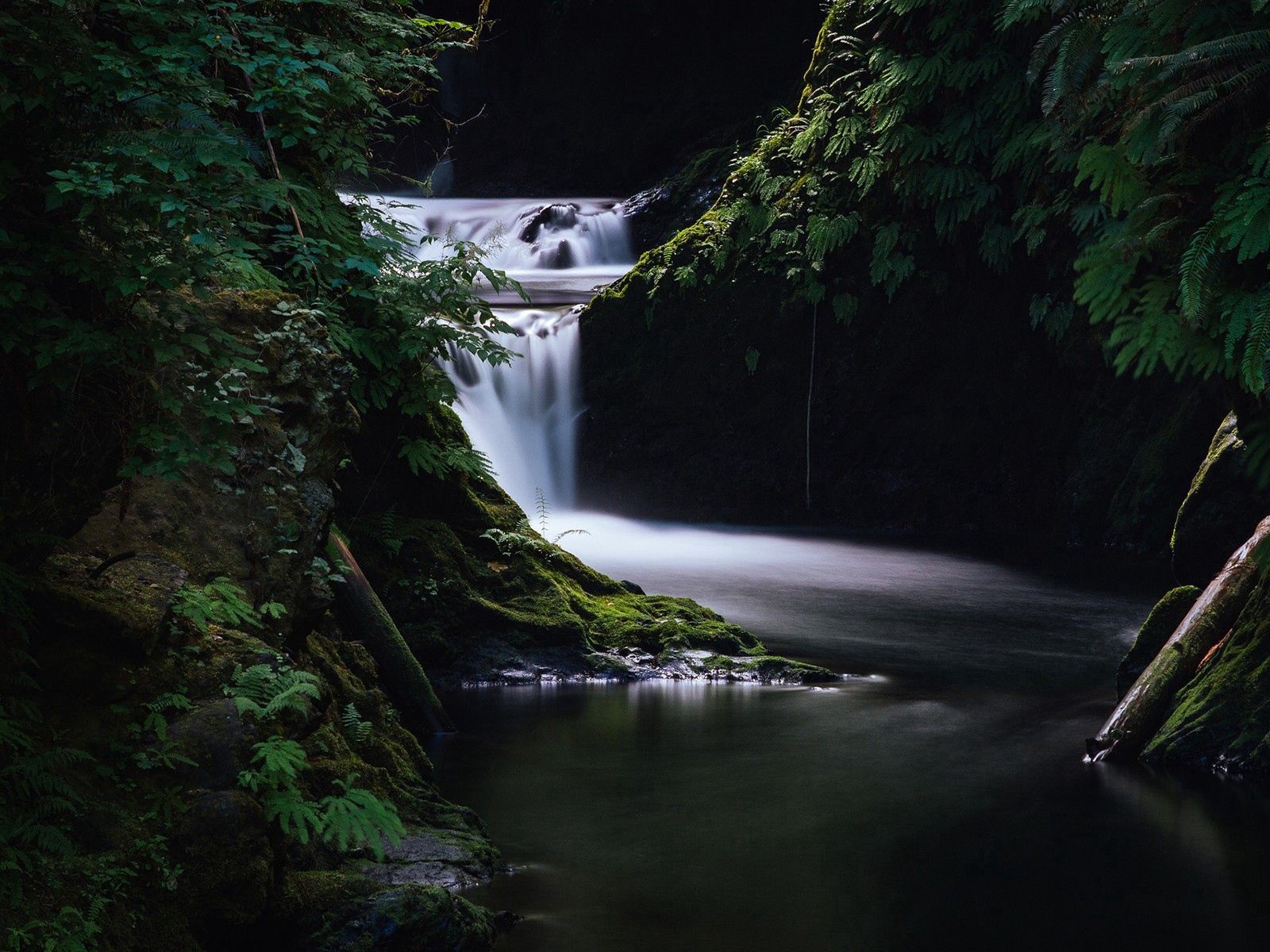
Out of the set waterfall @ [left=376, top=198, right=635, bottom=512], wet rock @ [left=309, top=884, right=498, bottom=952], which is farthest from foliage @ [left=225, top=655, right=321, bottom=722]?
waterfall @ [left=376, top=198, right=635, bottom=512]

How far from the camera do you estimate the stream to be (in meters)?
4.38

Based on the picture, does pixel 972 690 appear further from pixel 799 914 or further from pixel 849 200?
pixel 849 200

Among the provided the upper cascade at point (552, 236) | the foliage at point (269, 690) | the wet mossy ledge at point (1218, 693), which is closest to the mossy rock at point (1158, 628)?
the wet mossy ledge at point (1218, 693)

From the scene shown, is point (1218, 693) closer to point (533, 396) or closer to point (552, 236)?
point (533, 396)

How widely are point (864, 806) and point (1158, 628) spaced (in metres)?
2.42

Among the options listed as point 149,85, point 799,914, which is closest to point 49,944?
point 149,85

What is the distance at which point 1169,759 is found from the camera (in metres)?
6.20

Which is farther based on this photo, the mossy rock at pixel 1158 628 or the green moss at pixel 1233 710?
the mossy rock at pixel 1158 628

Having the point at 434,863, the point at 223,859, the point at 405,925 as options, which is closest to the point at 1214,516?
the point at 434,863

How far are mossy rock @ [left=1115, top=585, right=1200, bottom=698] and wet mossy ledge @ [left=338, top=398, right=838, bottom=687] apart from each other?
2.18 m

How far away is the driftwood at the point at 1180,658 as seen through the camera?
6250 millimetres

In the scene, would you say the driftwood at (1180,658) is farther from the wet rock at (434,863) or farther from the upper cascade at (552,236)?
the upper cascade at (552,236)

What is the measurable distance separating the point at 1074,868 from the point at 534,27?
1058 inches

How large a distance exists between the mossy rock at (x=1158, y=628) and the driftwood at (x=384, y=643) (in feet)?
13.7
